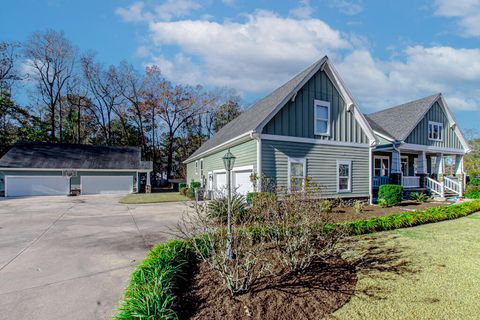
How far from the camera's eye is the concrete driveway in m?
3.39

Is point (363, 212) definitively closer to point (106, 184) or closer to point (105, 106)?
point (106, 184)

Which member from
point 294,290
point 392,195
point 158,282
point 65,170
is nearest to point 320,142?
point 392,195

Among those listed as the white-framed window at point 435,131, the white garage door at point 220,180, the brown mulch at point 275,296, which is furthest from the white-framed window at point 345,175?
the white-framed window at point 435,131

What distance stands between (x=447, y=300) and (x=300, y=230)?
2.26 meters

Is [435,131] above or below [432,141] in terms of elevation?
above

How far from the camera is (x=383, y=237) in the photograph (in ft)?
21.7

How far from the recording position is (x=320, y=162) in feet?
38.5

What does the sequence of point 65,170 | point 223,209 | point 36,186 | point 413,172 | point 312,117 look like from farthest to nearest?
point 65,170
point 36,186
point 413,172
point 312,117
point 223,209

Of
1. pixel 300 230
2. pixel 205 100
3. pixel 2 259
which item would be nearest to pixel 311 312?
pixel 300 230

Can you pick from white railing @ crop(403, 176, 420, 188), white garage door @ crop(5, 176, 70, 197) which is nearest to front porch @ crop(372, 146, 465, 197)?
white railing @ crop(403, 176, 420, 188)

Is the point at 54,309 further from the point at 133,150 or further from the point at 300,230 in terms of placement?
the point at 133,150

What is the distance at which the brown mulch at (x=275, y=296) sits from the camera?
3117 millimetres

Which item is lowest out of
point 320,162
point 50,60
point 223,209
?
point 223,209

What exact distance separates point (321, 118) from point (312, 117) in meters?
0.62
